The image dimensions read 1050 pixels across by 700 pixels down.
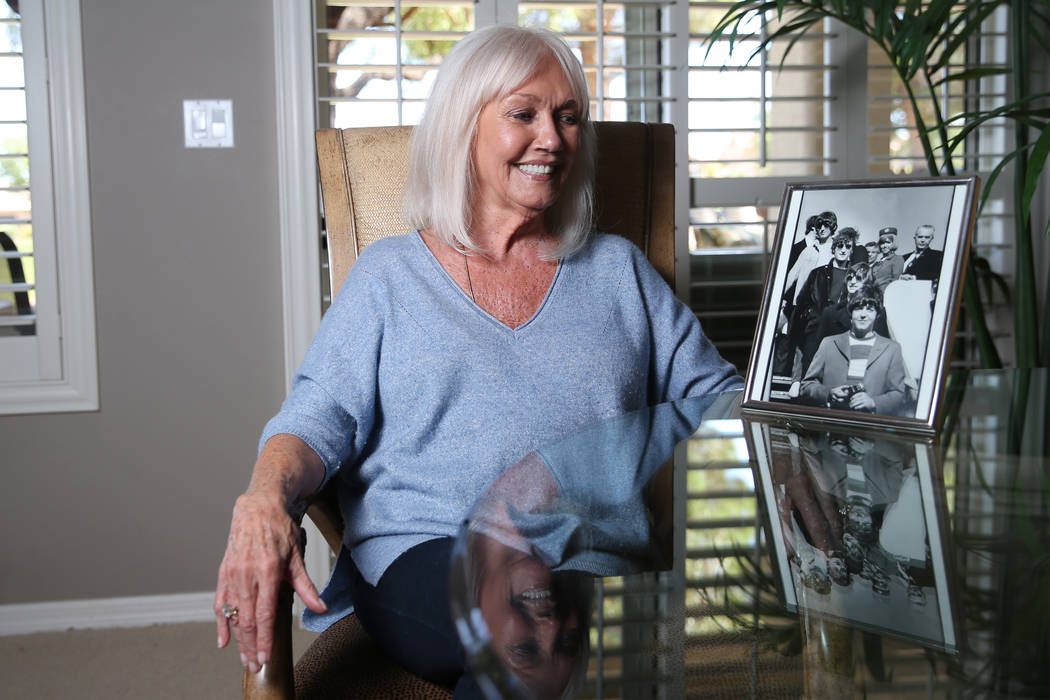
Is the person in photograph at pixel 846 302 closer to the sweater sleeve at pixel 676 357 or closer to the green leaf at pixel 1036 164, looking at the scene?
the sweater sleeve at pixel 676 357

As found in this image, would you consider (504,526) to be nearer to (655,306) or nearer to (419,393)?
(419,393)

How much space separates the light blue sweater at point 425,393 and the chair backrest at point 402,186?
271 millimetres

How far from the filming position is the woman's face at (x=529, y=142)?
4.29ft

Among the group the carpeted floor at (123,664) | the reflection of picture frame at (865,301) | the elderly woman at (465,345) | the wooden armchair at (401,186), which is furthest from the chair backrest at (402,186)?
the carpeted floor at (123,664)

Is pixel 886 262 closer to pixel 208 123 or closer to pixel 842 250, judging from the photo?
pixel 842 250

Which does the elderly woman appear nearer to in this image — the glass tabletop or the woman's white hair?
the woman's white hair

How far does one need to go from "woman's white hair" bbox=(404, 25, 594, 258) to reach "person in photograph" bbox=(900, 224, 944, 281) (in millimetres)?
526

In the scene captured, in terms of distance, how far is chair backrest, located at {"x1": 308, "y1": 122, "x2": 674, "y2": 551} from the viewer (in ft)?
5.23

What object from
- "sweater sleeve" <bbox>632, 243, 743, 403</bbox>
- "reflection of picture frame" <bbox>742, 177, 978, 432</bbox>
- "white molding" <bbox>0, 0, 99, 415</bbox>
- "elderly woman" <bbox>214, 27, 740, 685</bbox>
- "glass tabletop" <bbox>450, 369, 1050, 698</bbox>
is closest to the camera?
"glass tabletop" <bbox>450, 369, 1050, 698</bbox>

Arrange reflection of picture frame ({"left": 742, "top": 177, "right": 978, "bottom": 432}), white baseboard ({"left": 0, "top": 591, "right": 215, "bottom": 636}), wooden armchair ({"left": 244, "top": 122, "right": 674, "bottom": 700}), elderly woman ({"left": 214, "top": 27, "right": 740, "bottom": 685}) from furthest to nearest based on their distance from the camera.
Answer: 1. white baseboard ({"left": 0, "top": 591, "right": 215, "bottom": 636})
2. wooden armchair ({"left": 244, "top": 122, "right": 674, "bottom": 700})
3. elderly woman ({"left": 214, "top": 27, "right": 740, "bottom": 685})
4. reflection of picture frame ({"left": 742, "top": 177, "right": 978, "bottom": 432})

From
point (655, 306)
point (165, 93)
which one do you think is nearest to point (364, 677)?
point (655, 306)

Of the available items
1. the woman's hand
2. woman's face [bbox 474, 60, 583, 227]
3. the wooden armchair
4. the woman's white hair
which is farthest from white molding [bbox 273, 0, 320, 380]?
the woman's hand

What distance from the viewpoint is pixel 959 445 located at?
3.50 ft

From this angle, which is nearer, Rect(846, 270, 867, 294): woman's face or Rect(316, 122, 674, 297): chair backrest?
Rect(846, 270, 867, 294): woman's face
